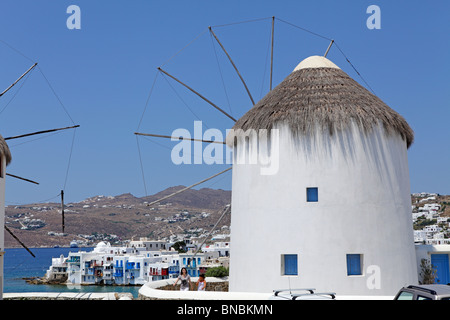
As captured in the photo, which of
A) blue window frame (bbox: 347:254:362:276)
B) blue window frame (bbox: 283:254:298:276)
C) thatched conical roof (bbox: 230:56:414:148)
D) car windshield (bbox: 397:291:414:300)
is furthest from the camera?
thatched conical roof (bbox: 230:56:414:148)

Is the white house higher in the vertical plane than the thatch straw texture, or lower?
lower

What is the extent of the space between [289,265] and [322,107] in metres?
4.24

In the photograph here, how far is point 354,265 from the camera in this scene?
49.0 feet

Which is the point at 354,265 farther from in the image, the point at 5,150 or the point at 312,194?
the point at 5,150

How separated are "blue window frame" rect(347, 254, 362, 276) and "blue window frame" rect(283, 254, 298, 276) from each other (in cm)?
134

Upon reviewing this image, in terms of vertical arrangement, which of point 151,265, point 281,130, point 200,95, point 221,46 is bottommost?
point 151,265

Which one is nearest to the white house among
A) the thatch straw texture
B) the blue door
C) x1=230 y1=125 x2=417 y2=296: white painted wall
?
the blue door

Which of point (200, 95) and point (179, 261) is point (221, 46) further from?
point (179, 261)

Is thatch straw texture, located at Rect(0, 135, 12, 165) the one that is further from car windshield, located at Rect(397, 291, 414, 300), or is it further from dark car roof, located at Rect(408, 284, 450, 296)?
dark car roof, located at Rect(408, 284, 450, 296)

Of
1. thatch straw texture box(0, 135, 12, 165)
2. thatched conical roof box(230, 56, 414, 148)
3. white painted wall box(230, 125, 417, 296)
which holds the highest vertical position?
thatched conical roof box(230, 56, 414, 148)

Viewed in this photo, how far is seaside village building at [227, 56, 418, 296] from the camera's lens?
14.9 metres
